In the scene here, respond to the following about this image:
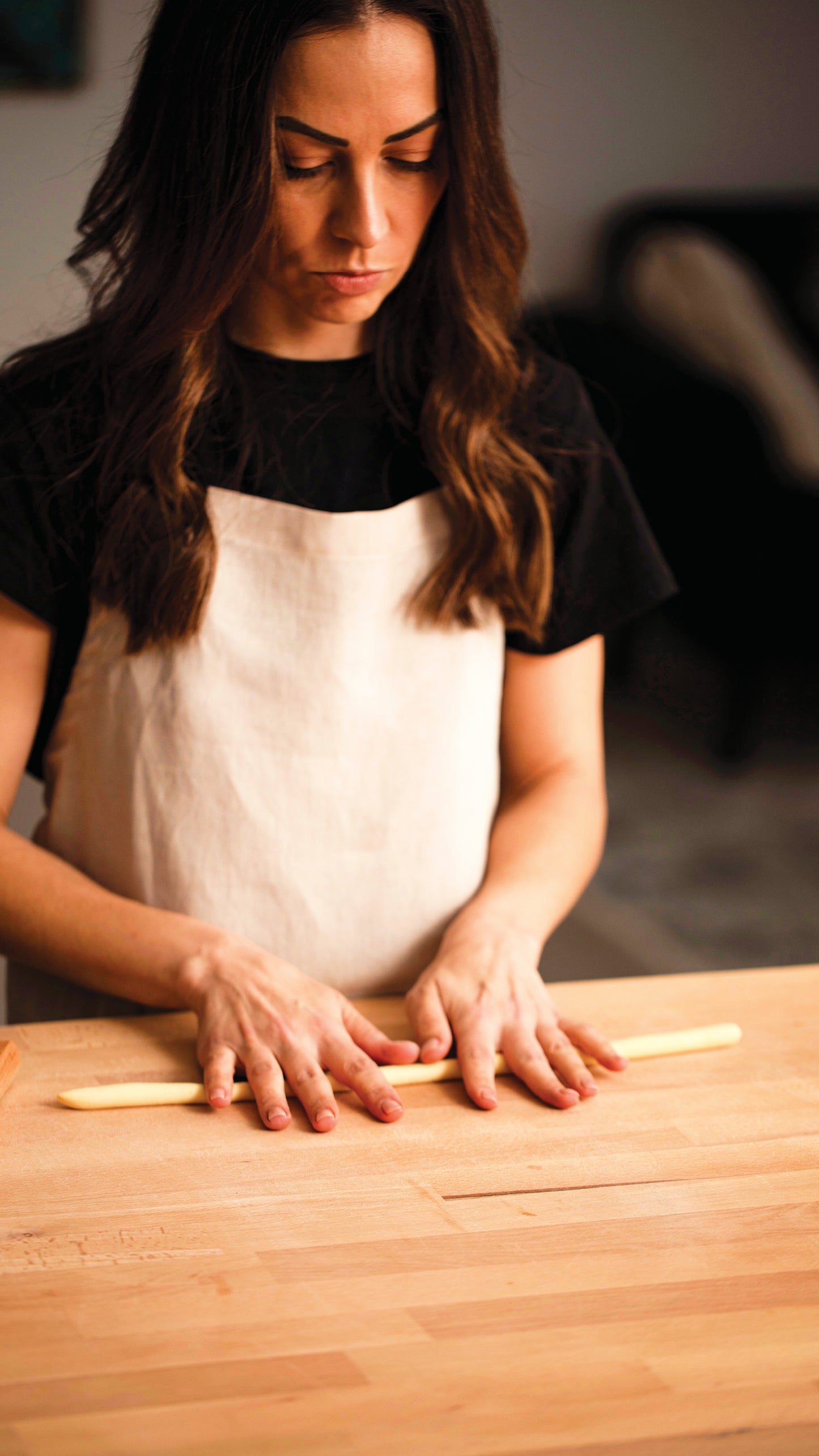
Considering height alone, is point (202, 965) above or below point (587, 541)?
below

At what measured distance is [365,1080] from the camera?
739 mm

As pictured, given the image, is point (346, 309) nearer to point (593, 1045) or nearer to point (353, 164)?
point (353, 164)

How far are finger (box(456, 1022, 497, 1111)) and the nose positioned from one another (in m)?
0.55

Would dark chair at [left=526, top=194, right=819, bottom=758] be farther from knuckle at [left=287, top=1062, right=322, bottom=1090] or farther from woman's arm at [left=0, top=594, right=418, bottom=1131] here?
knuckle at [left=287, top=1062, right=322, bottom=1090]

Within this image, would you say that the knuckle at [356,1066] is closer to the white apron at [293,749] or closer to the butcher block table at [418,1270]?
the butcher block table at [418,1270]

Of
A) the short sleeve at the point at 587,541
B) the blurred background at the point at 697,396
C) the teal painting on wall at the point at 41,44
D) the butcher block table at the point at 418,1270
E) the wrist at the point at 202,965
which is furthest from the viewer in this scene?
the blurred background at the point at 697,396

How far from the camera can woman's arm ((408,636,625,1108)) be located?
0.79m

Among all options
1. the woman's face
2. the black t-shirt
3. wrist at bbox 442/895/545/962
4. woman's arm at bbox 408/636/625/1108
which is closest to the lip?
the woman's face

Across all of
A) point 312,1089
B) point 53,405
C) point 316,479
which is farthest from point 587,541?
point 312,1089

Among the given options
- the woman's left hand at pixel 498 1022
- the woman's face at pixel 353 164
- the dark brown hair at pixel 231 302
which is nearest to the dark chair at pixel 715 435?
the dark brown hair at pixel 231 302

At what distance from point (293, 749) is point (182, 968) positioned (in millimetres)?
207

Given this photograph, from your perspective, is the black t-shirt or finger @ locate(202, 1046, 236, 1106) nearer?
finger @ locate(202, 1046, 236, 1106)

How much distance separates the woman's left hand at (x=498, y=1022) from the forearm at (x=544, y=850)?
5 centimetres

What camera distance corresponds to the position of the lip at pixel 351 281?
910 mm
